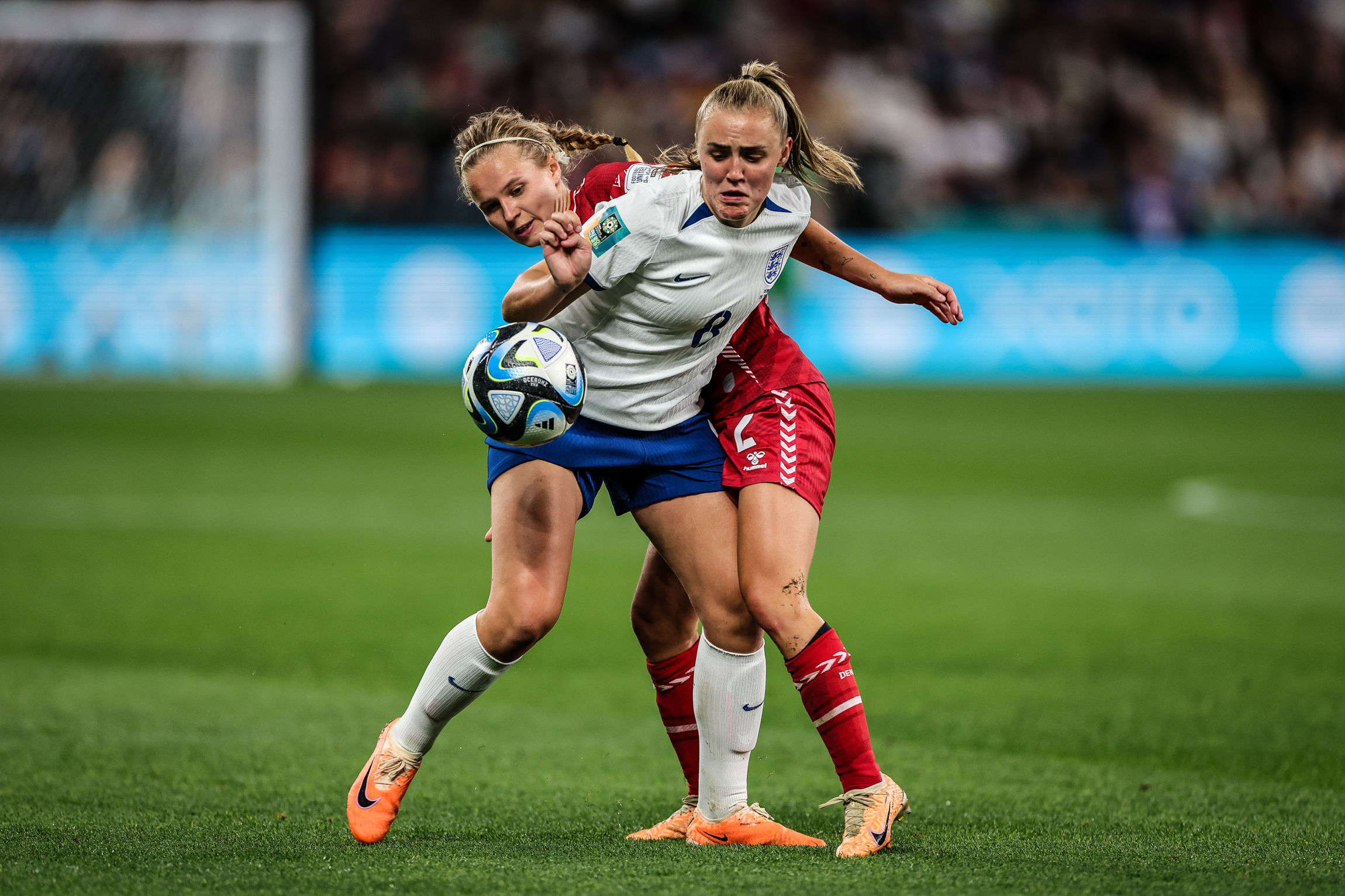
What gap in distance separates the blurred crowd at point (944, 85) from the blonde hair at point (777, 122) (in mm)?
16253

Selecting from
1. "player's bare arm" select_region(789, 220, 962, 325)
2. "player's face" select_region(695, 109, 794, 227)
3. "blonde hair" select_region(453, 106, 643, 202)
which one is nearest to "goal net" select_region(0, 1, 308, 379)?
"blonde hair" select_region(453, 106, 643, 202)

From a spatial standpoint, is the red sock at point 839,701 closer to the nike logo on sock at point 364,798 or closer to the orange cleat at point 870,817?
the orange cleat at point 870,817

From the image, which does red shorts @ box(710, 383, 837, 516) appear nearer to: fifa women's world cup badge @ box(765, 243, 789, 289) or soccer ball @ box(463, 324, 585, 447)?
fifa women's world cup badge @ box(765, 243, 789, 289)

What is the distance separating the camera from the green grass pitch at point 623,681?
3939 mm

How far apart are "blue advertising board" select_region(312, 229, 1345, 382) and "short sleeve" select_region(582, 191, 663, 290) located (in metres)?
15.2

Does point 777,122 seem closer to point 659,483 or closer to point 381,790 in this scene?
point 659,483

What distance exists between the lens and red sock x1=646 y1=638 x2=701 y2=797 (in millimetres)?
4547

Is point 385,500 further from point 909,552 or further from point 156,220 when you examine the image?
point 156,220

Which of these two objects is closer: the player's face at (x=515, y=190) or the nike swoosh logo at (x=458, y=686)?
the player's face at (x=515, y=190)

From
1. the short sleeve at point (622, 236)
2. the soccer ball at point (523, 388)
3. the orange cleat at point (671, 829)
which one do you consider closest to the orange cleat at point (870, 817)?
the orange cleat at point (671, 829)

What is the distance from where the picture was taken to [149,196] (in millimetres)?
18844

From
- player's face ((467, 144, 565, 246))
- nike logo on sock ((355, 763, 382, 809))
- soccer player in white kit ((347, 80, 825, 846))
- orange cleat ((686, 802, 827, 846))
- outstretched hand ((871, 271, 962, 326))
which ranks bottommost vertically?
orange cleat ((686, 802, 827, 846))

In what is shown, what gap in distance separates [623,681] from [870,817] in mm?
2756

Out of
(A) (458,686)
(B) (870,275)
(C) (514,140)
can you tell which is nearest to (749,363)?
(B) (870,275)
